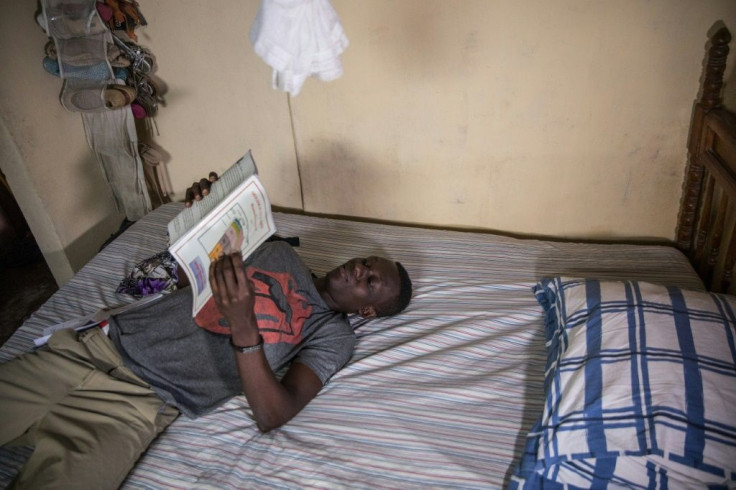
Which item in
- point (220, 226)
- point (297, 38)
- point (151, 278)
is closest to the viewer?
point (297, 38)

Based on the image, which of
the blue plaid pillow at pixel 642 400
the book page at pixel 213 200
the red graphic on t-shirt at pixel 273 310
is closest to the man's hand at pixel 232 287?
the book page at pixel 213 200

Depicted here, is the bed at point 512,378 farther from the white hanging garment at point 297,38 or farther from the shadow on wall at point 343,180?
the white hanging garment at point 297,38

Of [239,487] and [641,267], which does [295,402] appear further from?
[641,267]

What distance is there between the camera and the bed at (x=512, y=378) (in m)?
1.11

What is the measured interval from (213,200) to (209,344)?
448 millimetres

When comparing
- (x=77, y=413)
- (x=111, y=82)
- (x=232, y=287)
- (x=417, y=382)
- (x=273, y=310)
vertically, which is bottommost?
(x=417, y=382)

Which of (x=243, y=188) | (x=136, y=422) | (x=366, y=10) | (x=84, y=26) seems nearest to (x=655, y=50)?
(x=366, y=10)

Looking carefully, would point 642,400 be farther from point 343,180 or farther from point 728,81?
point 343,180

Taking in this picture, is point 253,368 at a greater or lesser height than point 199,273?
lesser

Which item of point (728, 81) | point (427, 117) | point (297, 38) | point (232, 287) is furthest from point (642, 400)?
point (427, 117)

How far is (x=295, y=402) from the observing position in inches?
53.2

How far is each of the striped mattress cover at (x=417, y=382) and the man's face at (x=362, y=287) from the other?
0.33 ft

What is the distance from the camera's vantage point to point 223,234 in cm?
124

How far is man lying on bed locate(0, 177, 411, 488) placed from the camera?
3.94ft
